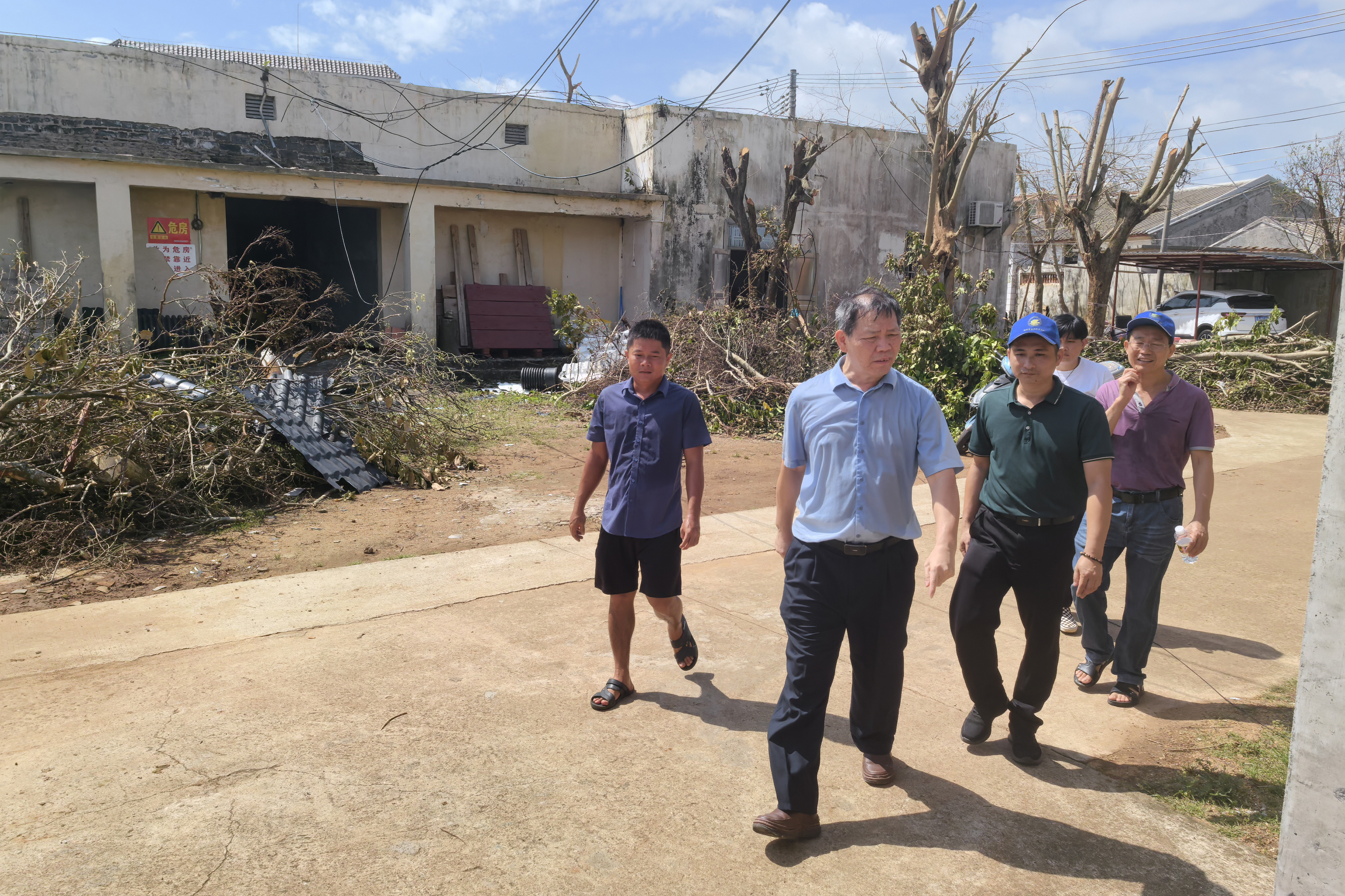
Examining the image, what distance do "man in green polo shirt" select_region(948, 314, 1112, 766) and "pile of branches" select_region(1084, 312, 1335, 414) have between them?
12.9m

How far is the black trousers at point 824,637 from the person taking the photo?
2932 mm

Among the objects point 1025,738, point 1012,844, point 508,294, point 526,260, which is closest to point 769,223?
point 526,260

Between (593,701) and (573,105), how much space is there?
55.0 ft

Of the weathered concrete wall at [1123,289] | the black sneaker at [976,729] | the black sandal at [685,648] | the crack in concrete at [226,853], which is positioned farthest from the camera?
the weathered concrete wall at [1123,289]

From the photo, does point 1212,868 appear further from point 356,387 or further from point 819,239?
point 819,239

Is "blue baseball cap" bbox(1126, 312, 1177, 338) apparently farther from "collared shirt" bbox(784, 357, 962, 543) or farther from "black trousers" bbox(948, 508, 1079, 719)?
"collared shirt" bbox(784, 357, 962, 543)

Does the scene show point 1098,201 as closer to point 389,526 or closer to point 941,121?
point 941,121

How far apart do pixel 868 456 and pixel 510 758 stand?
1707 mm

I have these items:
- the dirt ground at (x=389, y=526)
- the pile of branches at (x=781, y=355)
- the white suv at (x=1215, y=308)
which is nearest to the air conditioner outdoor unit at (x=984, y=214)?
the white suv at (x=1215, y=308)

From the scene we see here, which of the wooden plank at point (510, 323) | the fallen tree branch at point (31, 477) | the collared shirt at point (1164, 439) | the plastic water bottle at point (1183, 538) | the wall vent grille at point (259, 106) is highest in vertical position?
the wall vent grille at point (259, 106)

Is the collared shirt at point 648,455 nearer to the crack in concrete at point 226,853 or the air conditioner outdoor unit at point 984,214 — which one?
the crack in concrete at point 226,853

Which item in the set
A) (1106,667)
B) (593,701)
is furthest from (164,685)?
(1106,667)

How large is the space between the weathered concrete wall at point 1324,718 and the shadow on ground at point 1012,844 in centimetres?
76

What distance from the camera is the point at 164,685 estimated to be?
3986 millimetres
